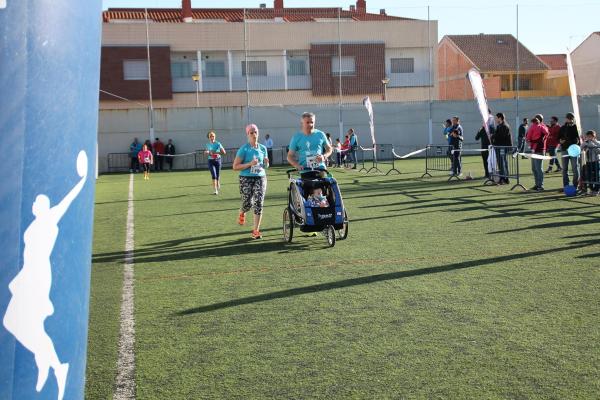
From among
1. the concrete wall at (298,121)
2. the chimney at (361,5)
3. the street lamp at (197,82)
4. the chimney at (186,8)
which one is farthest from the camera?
the chimney at (361,5)

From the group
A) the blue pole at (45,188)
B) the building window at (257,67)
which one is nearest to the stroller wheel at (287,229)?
the blue pole at (45,188)

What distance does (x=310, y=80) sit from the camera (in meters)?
40.9

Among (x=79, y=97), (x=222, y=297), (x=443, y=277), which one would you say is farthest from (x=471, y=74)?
(x=79, y=97)

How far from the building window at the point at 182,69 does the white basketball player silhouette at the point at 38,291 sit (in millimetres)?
40302

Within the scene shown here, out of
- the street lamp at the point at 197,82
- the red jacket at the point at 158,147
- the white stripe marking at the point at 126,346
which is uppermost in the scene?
the street lamp at the point at 197,82

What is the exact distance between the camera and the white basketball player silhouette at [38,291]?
1.43 metres

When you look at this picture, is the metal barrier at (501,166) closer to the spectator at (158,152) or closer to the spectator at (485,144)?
the spectator at (485,144)

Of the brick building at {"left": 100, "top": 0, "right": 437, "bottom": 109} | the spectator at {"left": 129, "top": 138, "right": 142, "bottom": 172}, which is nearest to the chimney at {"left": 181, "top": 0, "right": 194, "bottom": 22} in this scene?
the brick building at {"left": 100, "top": 0, "right": 437, "bottom": 109}

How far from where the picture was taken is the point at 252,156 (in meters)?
11.0

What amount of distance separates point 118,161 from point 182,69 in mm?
7598

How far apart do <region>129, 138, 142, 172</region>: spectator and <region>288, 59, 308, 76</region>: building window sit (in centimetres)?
1018

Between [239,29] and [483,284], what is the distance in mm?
35033

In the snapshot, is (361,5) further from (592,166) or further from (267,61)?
(592,166)

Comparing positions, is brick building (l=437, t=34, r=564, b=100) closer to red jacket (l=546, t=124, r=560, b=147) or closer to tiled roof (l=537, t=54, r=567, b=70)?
tiled roof (l=537, t=54, r=567, b=70)
